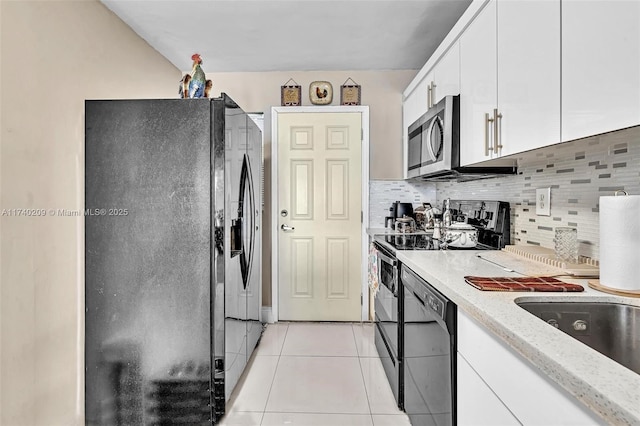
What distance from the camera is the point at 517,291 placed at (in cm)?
110

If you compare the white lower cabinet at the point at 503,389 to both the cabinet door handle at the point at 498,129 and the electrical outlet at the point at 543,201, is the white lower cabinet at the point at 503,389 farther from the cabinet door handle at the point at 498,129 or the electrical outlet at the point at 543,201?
the electrical outlet at the point at 543,201

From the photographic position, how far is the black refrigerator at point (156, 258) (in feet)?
6.14

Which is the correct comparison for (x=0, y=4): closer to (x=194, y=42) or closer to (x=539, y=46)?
(x=194, y=42)

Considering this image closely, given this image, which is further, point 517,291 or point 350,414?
point 350,414

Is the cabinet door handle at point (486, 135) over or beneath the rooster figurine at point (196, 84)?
beneath

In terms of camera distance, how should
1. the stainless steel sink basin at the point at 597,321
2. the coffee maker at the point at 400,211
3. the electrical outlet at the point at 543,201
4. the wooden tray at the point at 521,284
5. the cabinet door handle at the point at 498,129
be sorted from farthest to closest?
the coffee maker at the point at 400,211, the electrical outlet at the point at 543,201, the cabinet door handle at the point at 498,129, the wooden tray at the point at 521,284, the stainless steel sink basin at the point at 597,321

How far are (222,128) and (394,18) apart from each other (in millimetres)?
1420

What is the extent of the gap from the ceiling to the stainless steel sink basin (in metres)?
1.94

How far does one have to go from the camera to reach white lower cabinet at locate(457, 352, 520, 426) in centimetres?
89

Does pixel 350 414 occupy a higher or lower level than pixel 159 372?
lower

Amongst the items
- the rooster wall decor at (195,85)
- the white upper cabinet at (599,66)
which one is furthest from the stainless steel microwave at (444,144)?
the rooster wall decor at (195,85)

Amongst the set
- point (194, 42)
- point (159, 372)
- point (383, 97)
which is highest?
point (194, 42)

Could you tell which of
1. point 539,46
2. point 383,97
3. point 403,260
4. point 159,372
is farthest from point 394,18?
point 159,372

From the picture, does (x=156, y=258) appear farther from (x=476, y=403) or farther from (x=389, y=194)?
(x=389, y=194)
